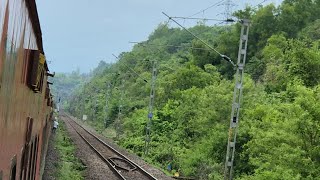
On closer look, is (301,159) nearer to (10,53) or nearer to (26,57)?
(26,57)

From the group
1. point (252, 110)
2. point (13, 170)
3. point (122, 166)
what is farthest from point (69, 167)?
point (13, 170)

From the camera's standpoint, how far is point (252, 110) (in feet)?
70.7

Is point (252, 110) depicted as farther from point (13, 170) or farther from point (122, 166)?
point (13, 170)

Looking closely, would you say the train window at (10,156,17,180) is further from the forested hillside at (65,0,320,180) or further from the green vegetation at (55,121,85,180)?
the green vegetation at (55,121,85,180)

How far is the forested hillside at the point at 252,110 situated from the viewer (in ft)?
47.2

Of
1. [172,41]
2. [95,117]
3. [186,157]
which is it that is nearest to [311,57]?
[186,157]

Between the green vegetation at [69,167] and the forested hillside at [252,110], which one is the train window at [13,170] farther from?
the green vegetation at [69,167]

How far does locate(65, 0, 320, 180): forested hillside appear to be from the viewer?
14.4 meters

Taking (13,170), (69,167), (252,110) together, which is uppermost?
(252,110)

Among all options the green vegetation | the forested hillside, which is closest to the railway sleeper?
the green vegetation

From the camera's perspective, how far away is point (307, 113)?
13805 mm

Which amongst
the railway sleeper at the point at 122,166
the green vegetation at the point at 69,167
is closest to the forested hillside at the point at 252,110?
the railway sleeper at the point at 122,166

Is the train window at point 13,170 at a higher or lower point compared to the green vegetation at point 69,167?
higher

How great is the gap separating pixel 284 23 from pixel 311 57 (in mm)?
28321
